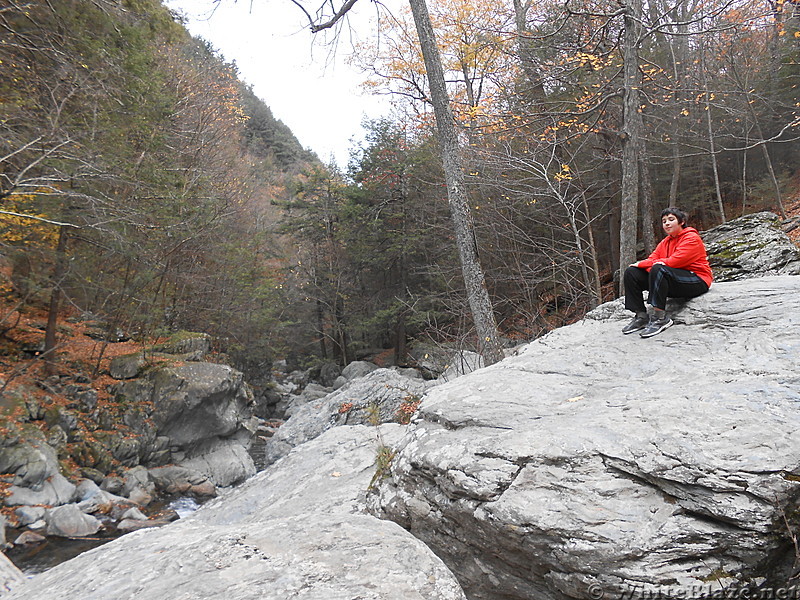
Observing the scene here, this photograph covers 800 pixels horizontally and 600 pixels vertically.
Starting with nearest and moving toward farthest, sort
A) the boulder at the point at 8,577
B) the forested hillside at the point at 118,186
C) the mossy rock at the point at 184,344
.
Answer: the boulder at the point at 8,577
the forested hillside at the point at 118,186
the mossy rock at the point at 184,344

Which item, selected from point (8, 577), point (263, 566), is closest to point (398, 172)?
point (8, 577)

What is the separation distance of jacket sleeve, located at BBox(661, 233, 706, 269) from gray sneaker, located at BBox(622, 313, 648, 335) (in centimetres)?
55

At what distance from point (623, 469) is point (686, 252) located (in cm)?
273

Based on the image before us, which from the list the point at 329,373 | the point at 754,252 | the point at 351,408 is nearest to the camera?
the point at 754,252

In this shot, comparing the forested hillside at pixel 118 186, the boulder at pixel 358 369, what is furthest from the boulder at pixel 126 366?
the boulder at pixel 358 369

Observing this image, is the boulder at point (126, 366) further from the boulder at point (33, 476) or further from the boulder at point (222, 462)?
the boulder at point (33, 476)

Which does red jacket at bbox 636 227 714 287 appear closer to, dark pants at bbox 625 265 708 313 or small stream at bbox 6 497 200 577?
dark pants at bbox 625 265 708 313

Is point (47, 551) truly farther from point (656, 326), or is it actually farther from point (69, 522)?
point (656, 326)

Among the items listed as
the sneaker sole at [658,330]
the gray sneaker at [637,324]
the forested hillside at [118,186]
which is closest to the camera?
the sneaker sole at [658,330]

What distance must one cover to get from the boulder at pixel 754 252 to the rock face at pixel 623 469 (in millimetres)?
2179

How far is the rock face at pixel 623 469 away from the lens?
1.96m

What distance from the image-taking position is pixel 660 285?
13.4 ft

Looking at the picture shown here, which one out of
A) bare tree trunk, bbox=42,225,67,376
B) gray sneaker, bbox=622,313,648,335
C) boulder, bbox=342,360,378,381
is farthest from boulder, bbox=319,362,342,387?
gray sneaker, bbox=622,313,648,335

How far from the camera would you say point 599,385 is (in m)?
3.39
